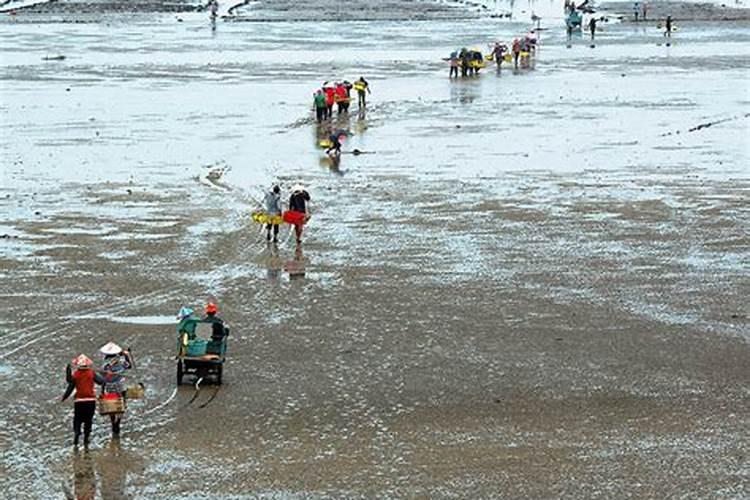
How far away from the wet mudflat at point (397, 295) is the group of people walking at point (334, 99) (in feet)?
1.84

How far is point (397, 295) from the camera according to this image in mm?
24391

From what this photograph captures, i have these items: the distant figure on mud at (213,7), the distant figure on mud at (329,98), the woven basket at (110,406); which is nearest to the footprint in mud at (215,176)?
the distant figure on mud at (329,98)

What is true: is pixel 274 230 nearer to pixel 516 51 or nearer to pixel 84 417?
pixel 84 417

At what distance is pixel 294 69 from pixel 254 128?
19.7 meters

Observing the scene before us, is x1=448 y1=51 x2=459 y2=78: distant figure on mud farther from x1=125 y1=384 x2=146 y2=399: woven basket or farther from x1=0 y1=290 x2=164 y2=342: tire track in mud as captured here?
x1=125 y1=384 x2=146 y2=399: woven basket

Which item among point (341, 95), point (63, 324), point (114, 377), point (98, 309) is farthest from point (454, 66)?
point (114, 377)

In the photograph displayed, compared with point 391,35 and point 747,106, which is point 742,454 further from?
point 391,35

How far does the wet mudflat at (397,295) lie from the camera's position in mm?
16797

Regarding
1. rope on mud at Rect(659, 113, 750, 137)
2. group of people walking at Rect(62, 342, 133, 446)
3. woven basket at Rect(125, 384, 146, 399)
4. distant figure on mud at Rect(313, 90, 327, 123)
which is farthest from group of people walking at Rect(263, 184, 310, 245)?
distant figure on mud at Rect(313, 90, 327, 123)

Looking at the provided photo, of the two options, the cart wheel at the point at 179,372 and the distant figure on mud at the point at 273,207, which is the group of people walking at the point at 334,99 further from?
the cart wheel at the point at 179,372

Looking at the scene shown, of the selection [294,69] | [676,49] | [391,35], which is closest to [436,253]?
[294,69]

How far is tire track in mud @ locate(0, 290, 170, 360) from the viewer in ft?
70.6

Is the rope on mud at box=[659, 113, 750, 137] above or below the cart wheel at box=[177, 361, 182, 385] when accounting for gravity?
above

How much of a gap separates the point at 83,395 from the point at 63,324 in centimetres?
581
